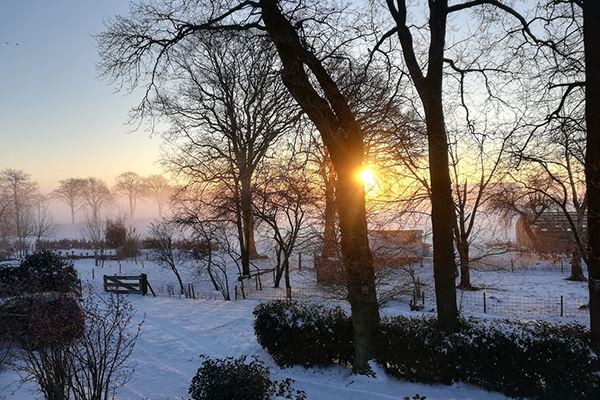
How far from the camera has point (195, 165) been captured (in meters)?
26.5

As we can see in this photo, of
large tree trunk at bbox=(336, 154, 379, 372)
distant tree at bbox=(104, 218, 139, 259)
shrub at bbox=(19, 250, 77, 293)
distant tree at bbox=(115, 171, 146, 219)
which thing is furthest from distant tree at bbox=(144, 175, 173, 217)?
large tree trunk at bbox=(336, 154, 379, 372)

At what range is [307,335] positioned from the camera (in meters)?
9.23

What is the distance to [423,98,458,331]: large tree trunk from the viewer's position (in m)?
8.47

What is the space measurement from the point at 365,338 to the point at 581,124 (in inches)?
269

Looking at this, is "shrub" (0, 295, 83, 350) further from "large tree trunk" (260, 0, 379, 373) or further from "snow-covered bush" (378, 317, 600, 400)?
"snow-covered bush" (378, 317, 600, 400)

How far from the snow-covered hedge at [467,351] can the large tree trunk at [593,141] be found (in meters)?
0.85

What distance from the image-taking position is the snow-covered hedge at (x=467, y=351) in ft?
22.4

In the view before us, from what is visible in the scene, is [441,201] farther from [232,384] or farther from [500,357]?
[232,384]

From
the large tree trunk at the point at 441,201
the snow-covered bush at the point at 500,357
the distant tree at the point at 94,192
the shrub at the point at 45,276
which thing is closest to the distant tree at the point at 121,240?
the shrub at the point at 45,276

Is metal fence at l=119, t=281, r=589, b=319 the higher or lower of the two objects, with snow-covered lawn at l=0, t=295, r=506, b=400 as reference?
lower

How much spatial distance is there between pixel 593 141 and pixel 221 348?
9.50 m

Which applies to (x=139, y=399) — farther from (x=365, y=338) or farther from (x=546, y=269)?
(x=546, y=269)

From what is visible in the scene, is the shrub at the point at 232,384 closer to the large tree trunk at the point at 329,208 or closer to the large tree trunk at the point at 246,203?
the large tree trunk at the point at 329,208

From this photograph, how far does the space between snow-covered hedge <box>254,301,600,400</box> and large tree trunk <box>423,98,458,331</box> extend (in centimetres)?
65
